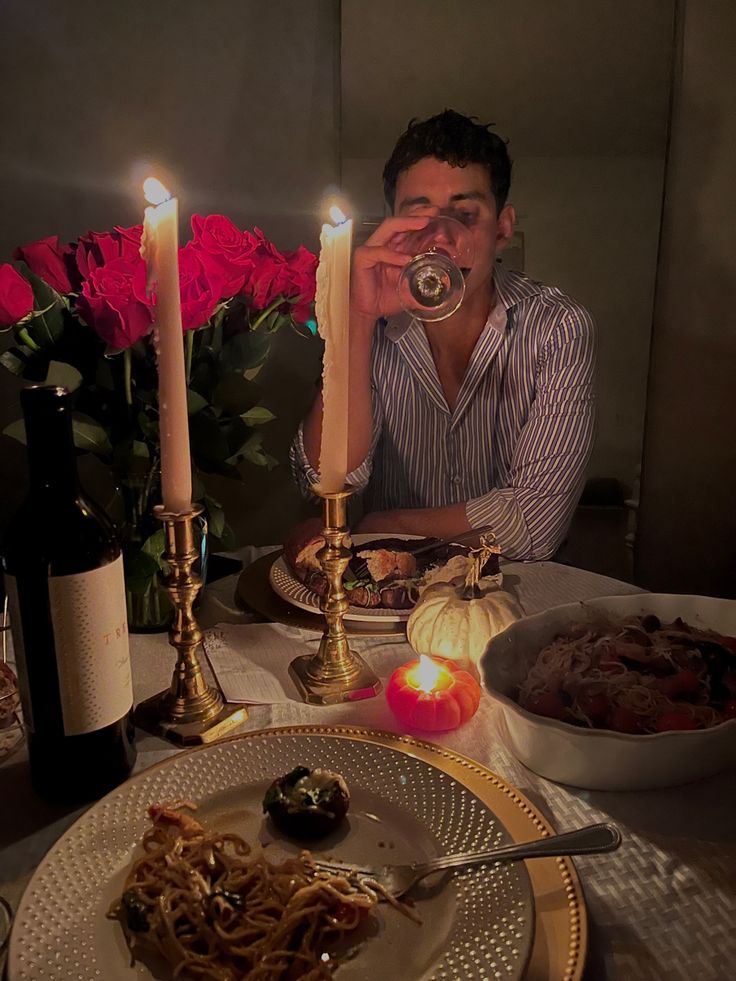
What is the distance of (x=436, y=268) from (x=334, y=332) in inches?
27.4

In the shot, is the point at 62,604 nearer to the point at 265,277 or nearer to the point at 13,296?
the point at 13,296

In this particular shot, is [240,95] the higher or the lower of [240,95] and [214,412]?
the higher

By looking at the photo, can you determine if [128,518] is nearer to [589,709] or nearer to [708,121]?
[589,709]

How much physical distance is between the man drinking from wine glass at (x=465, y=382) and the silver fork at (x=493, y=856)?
90cm

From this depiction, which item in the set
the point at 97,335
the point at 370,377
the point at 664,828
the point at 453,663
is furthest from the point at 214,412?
the point at 370,377

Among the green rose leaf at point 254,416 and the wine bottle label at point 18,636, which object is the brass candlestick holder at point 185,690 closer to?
the wine bottle label at point 18,636

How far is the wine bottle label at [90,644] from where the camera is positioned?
0.61 m

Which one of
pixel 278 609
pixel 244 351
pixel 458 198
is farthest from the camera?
pixel 458 198

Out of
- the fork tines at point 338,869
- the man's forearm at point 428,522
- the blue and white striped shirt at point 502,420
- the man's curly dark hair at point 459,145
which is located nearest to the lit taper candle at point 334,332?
the fork tines at point 338,869

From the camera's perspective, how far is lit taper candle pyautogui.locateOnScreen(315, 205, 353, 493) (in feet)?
2.41

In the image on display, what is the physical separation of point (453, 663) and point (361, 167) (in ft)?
3.69

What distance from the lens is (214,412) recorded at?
37.0 inches

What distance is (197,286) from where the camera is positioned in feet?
2.67

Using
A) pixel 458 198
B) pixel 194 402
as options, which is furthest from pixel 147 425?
pixel 458 198
